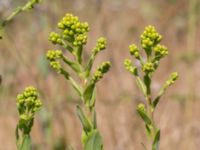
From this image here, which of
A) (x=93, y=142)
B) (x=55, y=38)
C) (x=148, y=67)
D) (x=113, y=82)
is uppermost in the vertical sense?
(x=113, y=82)

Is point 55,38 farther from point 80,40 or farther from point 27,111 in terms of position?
point 27,111

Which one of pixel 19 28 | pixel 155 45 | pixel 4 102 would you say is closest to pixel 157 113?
pixel 4 102

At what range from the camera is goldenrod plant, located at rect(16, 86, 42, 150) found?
1333 mm

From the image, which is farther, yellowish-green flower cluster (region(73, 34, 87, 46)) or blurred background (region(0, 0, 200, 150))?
blurred background (region(0, 0, 200, 150))

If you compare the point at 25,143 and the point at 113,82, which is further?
the point at 113,82

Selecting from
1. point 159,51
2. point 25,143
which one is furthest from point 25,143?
point 159,51

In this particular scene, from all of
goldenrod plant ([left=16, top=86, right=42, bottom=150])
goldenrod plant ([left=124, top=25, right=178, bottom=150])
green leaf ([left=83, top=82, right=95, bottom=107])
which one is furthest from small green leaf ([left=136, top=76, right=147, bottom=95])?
goldenrod plant ([left=16, top=86, right=42, bottom=150])

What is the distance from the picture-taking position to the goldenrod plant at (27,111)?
1.33 m

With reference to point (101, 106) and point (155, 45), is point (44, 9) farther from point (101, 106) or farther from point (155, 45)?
point (155, 45)

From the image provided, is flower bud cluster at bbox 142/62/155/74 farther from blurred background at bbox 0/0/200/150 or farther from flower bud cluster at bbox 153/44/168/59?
blurred background at bbox 0/0/200/150

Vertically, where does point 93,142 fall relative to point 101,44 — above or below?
below

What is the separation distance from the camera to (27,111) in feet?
4.42

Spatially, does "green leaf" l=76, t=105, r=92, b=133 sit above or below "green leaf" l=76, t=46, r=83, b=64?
below

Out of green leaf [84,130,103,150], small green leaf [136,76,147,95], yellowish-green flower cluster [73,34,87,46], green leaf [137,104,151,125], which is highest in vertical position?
yellowish-green flower cluster [73,34,87,46]
